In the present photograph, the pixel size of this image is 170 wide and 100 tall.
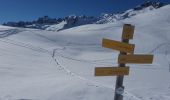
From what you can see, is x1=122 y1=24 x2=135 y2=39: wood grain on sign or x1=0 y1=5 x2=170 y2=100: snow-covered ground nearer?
x1=122 y1=24 x2=135 y2=39: wood grain on sign

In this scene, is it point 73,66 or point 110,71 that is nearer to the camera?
point 110,71

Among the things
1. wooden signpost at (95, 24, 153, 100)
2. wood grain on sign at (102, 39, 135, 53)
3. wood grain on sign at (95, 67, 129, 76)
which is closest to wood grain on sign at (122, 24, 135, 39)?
wooden signpost at (95, 24, 153, 100)

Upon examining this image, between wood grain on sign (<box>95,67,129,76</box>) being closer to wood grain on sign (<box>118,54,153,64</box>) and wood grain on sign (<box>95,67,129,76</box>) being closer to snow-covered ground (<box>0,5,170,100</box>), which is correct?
wood grain on sign (<box>118,54,153,64</box>)

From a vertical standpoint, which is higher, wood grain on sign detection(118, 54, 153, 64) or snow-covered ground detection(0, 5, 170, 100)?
wood grain on sign detection(118, 54, 153, 64)

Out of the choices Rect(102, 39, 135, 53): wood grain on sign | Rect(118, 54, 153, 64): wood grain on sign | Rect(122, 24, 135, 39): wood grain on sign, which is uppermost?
Rect(122, 24, 135, 39): wood grain on sign

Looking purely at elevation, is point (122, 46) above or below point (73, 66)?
above

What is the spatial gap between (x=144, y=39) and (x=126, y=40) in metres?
28.9

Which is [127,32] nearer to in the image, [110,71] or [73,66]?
[110,71]

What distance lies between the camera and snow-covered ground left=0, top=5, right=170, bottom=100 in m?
11.4

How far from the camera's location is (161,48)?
32625 mm

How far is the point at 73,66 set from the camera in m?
20.2

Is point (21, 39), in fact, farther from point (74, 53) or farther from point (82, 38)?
point (82, 38)

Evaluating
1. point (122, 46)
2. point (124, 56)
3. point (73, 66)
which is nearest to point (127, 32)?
point (122, 46)

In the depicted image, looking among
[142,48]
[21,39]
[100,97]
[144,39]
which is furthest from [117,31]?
[100,97]
